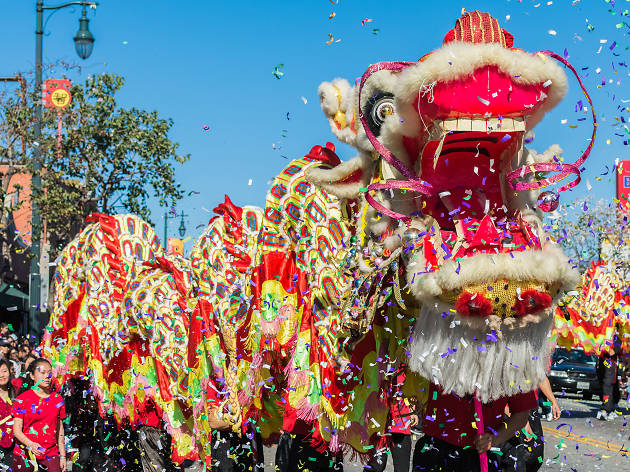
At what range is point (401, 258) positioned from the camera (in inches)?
147

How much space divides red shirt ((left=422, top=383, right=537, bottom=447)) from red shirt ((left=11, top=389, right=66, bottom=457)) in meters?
4.33

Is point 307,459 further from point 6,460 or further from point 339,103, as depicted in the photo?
point 6,460

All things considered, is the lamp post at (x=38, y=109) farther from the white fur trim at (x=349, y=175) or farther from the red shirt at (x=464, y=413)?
the red shirt at (x=464, y=413)

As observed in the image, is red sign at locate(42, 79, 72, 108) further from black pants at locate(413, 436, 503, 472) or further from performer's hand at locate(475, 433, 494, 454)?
performer's hand at locate(475, 433, 494, 454)

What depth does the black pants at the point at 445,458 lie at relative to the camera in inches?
155

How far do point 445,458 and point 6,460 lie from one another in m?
4.33

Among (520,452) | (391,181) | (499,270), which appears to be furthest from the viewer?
(520,452)

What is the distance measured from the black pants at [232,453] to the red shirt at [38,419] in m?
1.47

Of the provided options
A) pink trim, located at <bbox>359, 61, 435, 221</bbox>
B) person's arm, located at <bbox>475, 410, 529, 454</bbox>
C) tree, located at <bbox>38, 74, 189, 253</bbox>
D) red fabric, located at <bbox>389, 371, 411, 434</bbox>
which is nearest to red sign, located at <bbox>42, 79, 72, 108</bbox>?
tree, located at <bbox>38, 74, 189, 253</bbox>

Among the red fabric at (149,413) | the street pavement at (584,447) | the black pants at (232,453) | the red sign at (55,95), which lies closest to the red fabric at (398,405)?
the black pants at (232,453)

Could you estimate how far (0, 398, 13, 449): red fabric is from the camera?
716cm

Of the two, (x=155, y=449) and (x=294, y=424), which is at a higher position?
(x=294, y=424)

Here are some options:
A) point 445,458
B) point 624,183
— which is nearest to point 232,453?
point 445,458

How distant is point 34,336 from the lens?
13992 millimetres
